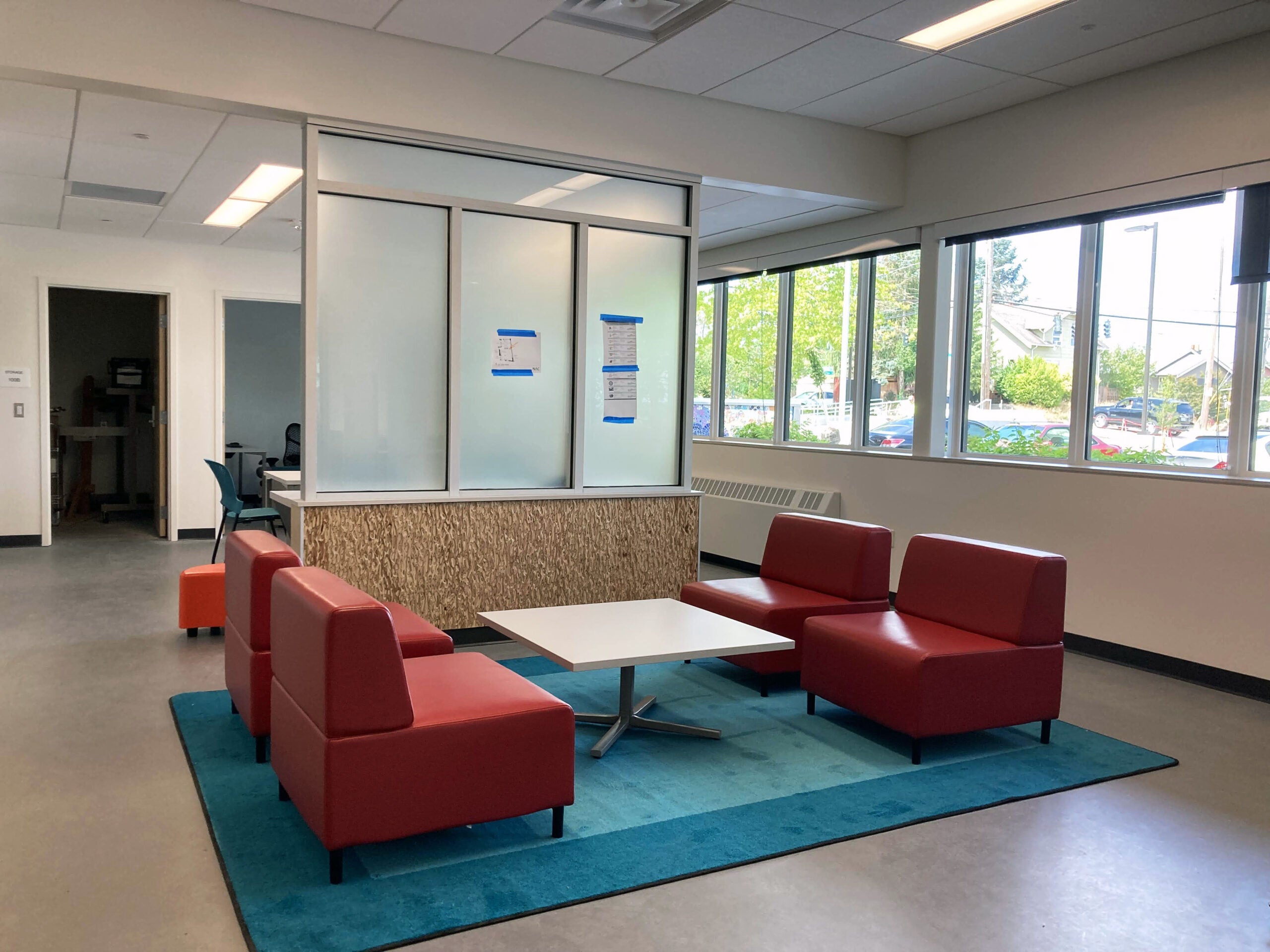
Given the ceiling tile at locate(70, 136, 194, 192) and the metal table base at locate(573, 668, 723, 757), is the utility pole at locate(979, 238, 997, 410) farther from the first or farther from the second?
the ceiling tile at locate(70, 136, 194, 192)

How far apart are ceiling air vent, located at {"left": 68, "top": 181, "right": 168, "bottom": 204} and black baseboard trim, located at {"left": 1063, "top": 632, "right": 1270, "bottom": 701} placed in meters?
6.73

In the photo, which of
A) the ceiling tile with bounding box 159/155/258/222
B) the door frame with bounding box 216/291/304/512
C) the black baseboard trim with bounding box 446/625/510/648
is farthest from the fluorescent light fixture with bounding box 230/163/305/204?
the black baseboard trim with bounding box 446/625/510/648

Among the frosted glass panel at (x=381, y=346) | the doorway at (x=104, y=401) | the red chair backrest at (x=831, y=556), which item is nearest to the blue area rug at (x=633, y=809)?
the red chair backrest at (x=831, y=556)

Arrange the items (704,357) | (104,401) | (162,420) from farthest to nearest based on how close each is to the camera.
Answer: (104,401) → (704,357) → (162,420)

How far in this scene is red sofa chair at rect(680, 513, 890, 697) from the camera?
4.43 meters

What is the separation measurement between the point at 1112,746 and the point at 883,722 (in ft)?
3.16

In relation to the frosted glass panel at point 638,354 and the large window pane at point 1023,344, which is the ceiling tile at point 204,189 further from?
the large window pane at point 1023,344

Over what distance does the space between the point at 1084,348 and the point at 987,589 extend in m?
2.23

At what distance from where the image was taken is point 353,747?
2.56 meters

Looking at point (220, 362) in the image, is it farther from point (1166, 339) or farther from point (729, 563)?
point (1166, 339)

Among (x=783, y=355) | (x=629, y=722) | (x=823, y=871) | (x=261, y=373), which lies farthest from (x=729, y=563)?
(x=261, y=373)

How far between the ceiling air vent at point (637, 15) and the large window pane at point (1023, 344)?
254 centimetres

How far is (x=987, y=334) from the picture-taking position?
241 inches

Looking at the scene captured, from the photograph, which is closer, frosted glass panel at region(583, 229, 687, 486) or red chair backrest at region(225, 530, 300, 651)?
red chair backrest at region(225, 530, 300, 651)
